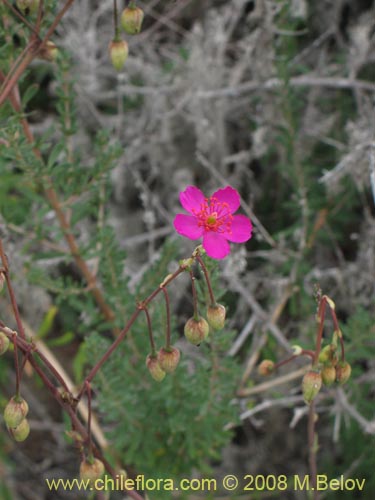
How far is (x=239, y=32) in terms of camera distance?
13.3 ft

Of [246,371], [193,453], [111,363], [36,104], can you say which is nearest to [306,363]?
[246,371]

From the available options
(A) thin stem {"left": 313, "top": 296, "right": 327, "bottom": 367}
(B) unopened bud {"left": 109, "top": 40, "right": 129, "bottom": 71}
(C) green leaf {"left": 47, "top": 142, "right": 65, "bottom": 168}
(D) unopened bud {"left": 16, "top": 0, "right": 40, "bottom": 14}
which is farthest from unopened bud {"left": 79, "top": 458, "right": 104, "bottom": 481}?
(D) unopened bud {"left": 16, "top": 0, "right": 40, "bottom": 14}

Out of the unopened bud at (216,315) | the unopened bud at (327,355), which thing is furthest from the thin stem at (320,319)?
the unopened bud at (216,315)

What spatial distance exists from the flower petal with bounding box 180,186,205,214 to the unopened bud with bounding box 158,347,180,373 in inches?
16.5

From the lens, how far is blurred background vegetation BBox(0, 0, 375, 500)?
2.41m

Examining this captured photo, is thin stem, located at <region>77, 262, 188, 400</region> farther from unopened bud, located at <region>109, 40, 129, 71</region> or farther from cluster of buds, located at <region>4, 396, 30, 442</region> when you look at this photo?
unopened bud, located at <region>109, 40, 129, 71</region>

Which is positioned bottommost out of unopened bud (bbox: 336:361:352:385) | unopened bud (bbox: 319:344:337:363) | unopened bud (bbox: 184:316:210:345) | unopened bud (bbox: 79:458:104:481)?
unopened bud (bbox: 79:458:104:481)

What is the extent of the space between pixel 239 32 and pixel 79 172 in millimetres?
1994

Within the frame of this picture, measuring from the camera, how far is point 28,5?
1.92 metres

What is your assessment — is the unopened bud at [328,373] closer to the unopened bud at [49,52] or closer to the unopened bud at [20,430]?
the unopened bud at [20,430]

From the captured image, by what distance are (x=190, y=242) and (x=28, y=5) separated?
5.00 ft

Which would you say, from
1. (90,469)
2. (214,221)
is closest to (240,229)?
(214,221)

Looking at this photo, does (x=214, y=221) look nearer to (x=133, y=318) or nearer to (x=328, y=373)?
(x=133, y=318)

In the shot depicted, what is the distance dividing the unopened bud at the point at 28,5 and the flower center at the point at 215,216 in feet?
2.39
